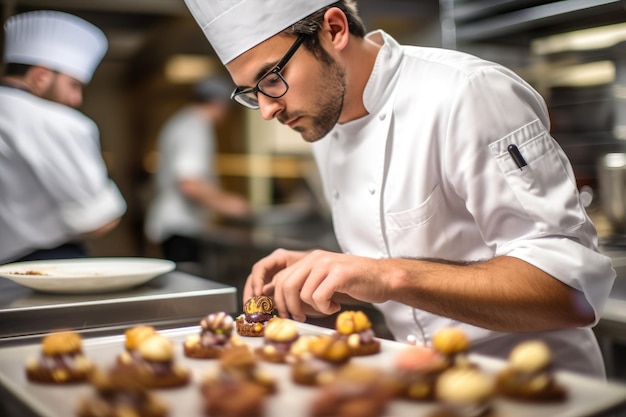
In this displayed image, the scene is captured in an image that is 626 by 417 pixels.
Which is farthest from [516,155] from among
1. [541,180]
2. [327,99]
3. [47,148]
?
[47,148]

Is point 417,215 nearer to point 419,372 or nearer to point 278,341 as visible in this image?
point 278,341

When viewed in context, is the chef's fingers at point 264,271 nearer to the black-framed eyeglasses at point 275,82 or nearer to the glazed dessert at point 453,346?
the black-framed eyeglasses at point 275,82

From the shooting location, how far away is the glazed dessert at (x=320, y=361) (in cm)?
63

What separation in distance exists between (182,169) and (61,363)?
3325 millimetres

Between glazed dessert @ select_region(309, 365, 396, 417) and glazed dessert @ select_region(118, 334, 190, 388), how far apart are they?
19 centimetres

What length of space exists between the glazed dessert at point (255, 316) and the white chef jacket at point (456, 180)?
12.0 inches

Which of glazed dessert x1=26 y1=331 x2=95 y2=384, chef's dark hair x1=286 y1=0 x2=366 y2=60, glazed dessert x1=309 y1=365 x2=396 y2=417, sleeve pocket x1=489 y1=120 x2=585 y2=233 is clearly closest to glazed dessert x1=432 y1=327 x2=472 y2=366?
glazed dessert x1=309 y1=365 x2=396 y2=417

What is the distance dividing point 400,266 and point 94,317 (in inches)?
23.1

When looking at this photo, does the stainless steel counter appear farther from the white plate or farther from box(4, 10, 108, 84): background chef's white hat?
box(4, 10, 108, 84): background chef's white hat

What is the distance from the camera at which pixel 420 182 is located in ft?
4.17

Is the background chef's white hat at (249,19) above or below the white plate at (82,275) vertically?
above

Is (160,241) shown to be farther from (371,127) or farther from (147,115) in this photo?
(147,115)

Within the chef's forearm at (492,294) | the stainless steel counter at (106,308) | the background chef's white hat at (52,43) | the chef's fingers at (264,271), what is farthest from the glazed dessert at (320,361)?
the background chef's white hat at (52,43)

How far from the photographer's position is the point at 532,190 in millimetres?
1126
